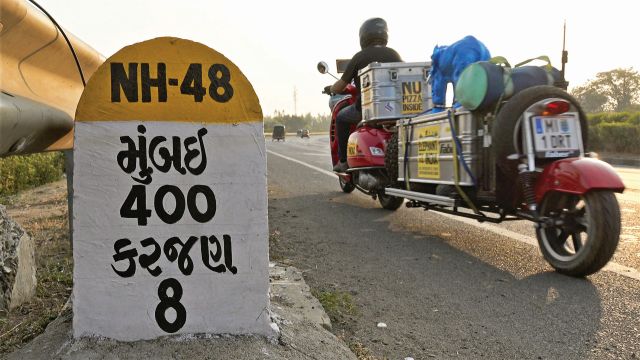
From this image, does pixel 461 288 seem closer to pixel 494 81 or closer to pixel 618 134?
pixel 494 81

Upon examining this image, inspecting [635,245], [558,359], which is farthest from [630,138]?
[558,359]

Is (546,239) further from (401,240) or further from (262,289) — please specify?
(262,289)

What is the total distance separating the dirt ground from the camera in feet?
Result: 7.88

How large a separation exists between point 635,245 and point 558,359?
2718mm

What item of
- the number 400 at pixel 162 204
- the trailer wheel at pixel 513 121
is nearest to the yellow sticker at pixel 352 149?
the trailer wheel at pixel 513 121

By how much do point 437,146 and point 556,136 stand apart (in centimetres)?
119

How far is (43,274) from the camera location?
128 inches

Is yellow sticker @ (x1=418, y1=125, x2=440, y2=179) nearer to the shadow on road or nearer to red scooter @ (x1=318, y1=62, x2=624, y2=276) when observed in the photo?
red scooter @ (x1=318, y1=62, x2=624, y2=276)

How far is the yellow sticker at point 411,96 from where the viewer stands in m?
6.36

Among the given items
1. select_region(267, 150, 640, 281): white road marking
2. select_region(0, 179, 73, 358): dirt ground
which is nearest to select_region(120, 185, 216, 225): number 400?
select_region(0, 179, 73, 358): dirt ground

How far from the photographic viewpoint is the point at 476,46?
473 centimetres

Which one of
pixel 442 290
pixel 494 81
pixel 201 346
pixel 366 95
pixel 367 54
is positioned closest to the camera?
pixel 201 346

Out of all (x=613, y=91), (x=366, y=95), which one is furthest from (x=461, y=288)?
(x=613, y=91)

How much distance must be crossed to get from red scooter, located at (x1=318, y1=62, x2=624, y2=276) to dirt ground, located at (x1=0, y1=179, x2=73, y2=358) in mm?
3092
